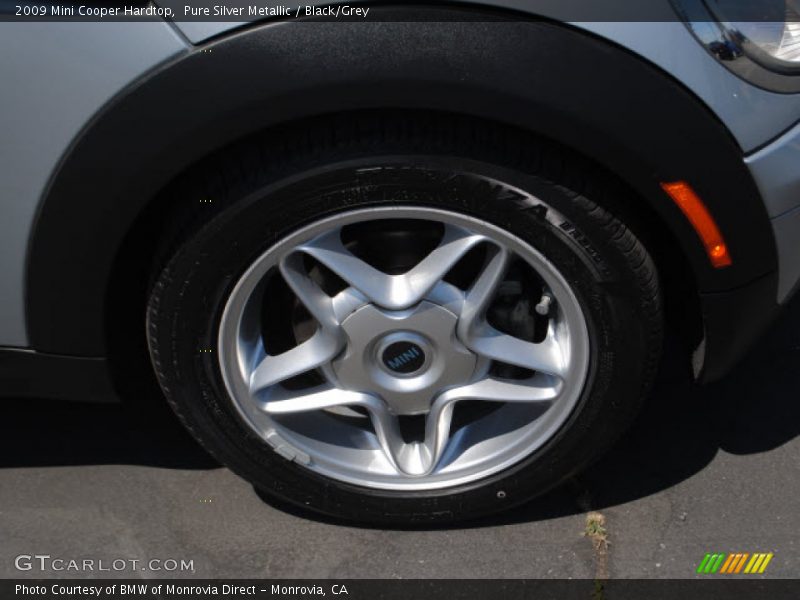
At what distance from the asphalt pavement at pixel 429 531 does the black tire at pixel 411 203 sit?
0.27 m

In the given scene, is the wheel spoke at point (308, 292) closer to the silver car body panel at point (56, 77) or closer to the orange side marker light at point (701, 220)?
the silver car body panel at point (56, 77)

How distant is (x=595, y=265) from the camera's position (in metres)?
1.87

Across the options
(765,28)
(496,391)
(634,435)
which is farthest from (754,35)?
(634,435)

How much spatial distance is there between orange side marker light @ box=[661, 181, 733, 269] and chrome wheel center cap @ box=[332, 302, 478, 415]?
498 mm

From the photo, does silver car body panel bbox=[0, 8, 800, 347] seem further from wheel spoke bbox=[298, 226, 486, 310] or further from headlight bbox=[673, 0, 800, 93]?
wheel spoke bbox=[298, 226, 486, 310]

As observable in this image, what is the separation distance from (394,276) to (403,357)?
179mm

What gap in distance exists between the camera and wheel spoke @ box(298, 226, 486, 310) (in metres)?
1.92

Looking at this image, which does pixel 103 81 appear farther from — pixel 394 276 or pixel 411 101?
pixel 394 276

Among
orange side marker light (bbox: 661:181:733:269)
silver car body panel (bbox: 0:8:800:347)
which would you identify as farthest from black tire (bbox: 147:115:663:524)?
silver car body panel (bbox: 0:8:800:347)

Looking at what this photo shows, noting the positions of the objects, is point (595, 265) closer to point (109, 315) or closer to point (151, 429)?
point (109, 315)

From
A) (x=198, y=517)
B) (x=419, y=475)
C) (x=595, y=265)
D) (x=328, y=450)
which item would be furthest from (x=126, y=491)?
(x=595, y=265)

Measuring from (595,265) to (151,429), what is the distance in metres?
1.31

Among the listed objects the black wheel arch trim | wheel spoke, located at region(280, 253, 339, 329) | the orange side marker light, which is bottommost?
wheel spoke, located at region(280, 253, 339, 329)

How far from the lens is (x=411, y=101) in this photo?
1713 mm
